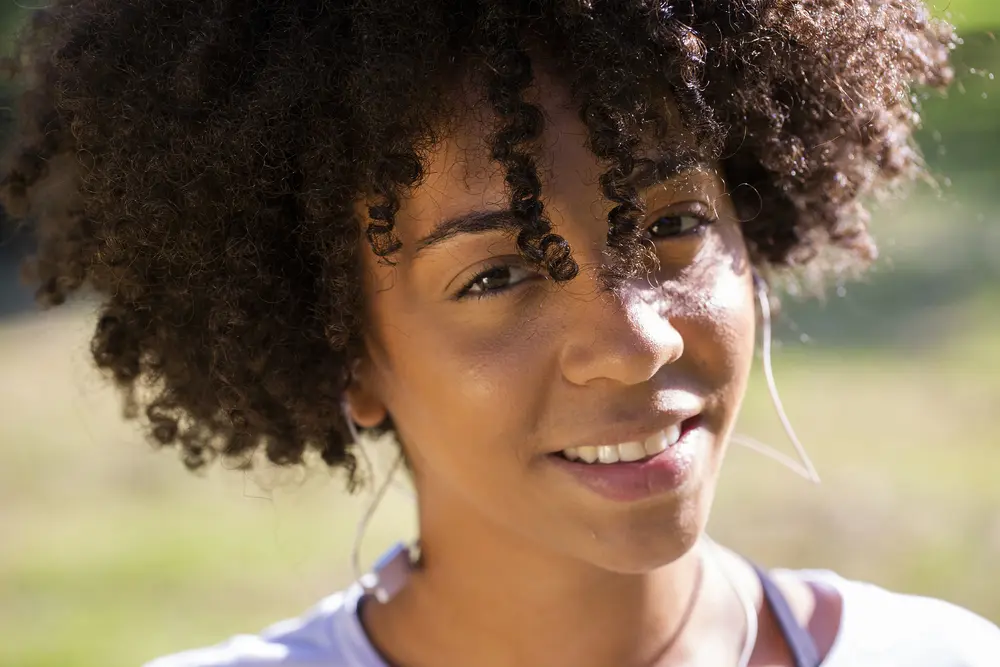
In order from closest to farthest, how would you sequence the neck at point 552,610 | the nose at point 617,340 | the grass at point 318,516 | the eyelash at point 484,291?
the nose at point 617,340 → the eyelash at point 484,291 → the neck at point 552,610 → the grass at point 318,516

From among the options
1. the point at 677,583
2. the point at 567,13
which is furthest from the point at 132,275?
the point at 677,583

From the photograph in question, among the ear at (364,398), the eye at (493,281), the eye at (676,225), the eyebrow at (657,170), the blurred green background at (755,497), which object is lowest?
the blurred green background at (755,497)

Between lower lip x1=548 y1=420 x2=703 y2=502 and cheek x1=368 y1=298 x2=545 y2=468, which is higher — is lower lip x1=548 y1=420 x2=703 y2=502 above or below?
below

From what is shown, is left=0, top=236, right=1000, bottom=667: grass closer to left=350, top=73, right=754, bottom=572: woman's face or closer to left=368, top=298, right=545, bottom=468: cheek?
left=368, top=298, right=545, bottom=468: cheek

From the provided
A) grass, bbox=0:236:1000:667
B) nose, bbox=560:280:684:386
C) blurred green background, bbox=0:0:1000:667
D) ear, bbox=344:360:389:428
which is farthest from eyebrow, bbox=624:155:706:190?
grass, bbox=0:236:1000:667

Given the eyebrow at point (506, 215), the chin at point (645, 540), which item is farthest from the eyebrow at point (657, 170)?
the chin at point (645, 540)

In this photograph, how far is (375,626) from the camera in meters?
2.21

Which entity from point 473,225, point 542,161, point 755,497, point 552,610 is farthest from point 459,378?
point 755,497

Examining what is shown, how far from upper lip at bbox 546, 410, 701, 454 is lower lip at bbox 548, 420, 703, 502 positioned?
42 mm

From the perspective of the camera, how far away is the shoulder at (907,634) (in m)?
2.04

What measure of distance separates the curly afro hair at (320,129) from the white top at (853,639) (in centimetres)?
37

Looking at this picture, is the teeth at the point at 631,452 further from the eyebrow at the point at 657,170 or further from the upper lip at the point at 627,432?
the eyebrow at the point at 657,170

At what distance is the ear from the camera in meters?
2.08

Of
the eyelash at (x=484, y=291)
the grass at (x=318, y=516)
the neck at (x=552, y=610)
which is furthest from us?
the grass at (x=318, y=516)
